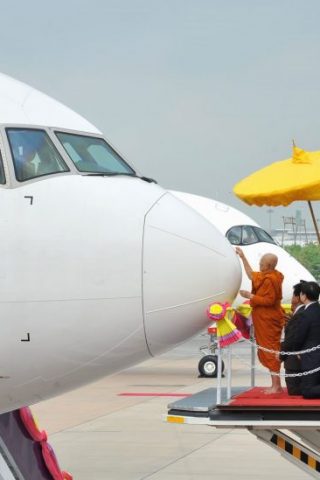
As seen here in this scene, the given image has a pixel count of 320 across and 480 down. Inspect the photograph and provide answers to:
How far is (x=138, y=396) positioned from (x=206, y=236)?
51.7ft

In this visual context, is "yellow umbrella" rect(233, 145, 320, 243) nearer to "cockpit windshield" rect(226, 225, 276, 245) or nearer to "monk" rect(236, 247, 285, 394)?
"monk" rect(236, 247, 285, 394)

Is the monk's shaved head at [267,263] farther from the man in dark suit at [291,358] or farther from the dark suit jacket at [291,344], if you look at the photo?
the dark suit jacket at [291,344]

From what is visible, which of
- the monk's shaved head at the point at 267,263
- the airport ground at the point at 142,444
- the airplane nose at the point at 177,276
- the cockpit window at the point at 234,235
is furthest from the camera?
the cockpit window at the point at 234,235

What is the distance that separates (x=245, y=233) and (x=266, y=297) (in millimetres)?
18808

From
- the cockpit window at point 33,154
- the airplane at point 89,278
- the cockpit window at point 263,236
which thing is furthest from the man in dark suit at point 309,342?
the cockpit window at point 263,236

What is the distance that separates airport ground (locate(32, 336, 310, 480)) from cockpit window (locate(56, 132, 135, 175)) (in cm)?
428

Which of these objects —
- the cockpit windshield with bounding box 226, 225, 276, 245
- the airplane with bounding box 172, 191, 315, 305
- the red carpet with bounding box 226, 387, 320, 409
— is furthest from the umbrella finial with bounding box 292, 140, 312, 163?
the cockpit windshield with bounding box 226, 225, 276, 245

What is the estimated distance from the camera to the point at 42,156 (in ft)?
25.9

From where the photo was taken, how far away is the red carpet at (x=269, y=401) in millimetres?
9695

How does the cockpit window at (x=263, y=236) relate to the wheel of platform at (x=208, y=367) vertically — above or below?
above

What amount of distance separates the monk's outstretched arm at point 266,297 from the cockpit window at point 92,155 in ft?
7.72

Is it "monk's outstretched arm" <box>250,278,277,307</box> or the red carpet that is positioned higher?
"monk's outstretched arm" <box>250,278,277,307</box>

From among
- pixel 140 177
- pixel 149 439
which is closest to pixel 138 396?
pixel 149 439

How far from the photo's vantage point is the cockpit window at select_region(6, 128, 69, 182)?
7.75 metres
